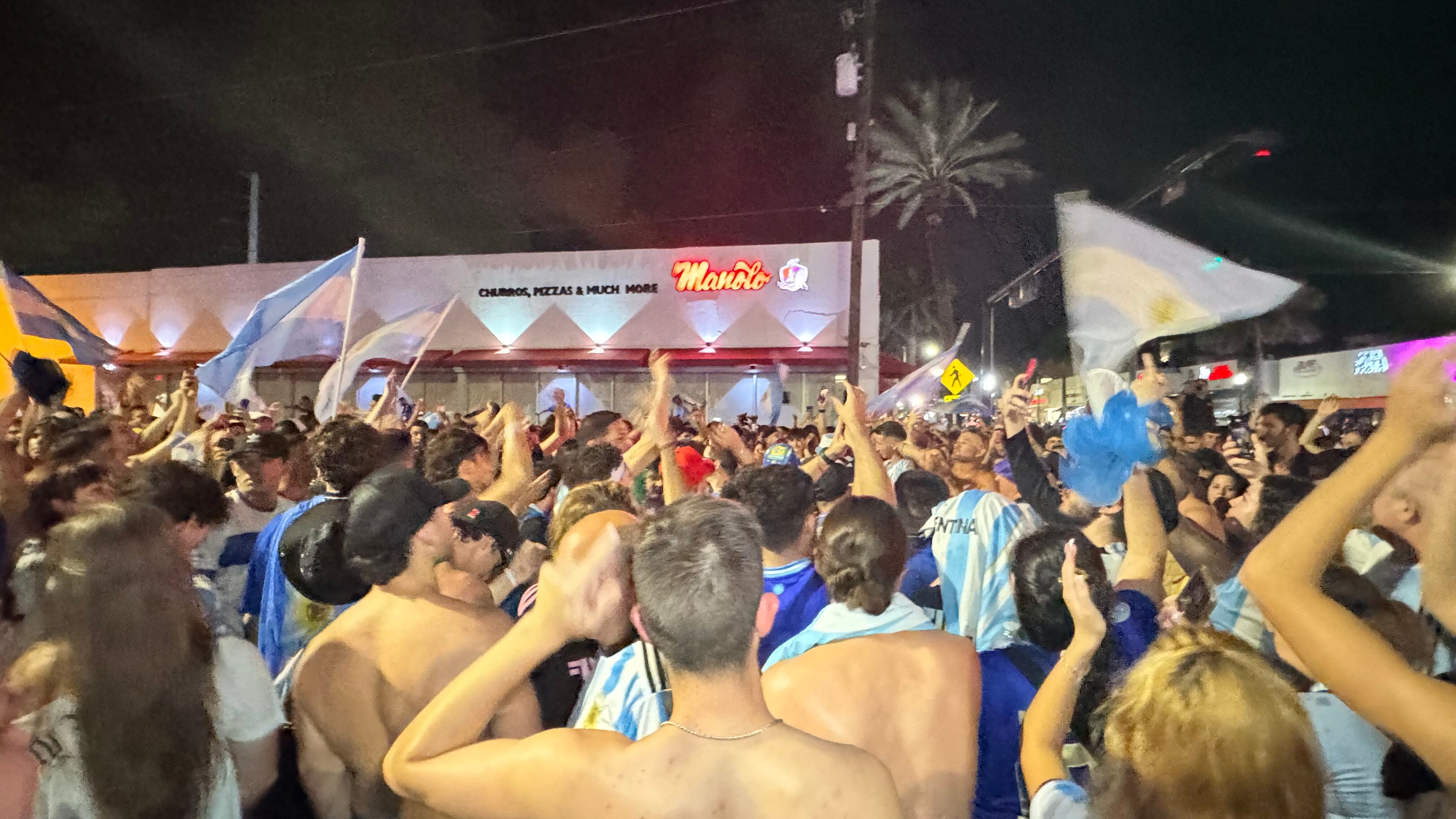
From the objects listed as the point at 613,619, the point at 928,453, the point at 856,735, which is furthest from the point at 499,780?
the point at 928,453

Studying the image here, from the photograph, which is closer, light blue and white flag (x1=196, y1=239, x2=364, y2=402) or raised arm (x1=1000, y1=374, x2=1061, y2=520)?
raised arm (x1=1000, y1=374, x2=1061, y2=520)

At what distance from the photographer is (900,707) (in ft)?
9.40

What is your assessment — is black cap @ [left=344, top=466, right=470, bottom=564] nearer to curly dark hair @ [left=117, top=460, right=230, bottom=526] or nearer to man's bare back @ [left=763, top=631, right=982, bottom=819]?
curly dark hair @ [left=117, top=460, right=230, bottom=526]

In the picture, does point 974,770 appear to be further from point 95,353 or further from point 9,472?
point 95,353

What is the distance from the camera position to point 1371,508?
12.4ft

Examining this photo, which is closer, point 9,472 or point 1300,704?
point 1300,704

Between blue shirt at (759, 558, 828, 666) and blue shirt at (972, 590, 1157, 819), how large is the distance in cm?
82

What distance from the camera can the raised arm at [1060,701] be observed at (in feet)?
7.88

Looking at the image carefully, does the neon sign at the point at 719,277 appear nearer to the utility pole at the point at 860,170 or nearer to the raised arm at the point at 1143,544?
the utility pole at the point at 860,170

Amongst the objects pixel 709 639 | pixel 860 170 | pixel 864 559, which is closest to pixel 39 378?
pixel 864 559

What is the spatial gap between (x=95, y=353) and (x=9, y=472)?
6.14 metres

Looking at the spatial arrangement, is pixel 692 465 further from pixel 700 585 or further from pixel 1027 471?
pixel 700 585

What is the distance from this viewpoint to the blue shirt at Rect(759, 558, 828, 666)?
149 inches

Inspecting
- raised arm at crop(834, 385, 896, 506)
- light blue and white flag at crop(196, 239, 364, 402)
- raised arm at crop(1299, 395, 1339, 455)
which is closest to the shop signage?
light blue and white flag at crop(196, 239, 364, 402)
